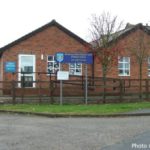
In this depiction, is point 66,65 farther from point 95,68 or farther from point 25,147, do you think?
point 25,147

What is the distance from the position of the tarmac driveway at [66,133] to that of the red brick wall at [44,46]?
14646 mm

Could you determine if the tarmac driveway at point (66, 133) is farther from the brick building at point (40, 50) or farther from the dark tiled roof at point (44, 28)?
the dark tiled roof at point (44, 28)

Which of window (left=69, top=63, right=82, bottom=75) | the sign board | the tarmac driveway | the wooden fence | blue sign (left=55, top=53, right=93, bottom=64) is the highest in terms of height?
blue sign (left=55, top=53, right=93, bottom=64)

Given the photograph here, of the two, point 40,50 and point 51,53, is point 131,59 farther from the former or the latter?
point 40,50

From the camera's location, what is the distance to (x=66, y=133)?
14.3m

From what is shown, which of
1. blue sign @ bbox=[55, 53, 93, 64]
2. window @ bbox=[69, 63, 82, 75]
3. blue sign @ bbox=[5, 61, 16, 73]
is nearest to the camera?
blue sign @ bbox=[55, 53, 93, 64]

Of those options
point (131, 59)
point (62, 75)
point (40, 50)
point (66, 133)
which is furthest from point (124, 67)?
point (66, 133)

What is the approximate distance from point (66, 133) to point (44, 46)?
2015 centimetres

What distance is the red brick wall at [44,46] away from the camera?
3312 cm

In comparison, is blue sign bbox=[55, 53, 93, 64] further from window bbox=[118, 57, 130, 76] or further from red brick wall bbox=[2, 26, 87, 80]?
window bbox=[118, 57, 130, 76]

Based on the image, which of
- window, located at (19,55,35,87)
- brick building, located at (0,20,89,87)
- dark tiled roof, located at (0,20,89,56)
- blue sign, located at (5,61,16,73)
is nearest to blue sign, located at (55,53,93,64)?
brick building, located at (0,20,89,87)

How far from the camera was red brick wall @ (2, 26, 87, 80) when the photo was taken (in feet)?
109

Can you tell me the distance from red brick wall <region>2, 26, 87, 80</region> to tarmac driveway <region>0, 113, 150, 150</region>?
48.1ft

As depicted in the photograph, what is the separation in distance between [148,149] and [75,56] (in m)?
14.8
